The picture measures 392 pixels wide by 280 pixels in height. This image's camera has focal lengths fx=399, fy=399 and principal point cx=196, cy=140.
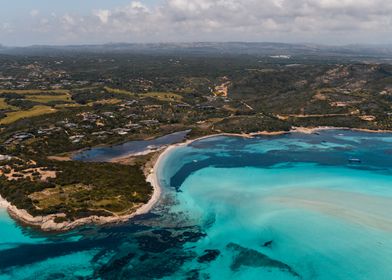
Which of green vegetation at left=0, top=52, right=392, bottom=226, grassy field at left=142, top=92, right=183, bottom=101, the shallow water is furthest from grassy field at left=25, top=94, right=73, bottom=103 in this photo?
the shallow water

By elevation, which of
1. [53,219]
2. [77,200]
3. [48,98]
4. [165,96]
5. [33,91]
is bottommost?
[53,219]

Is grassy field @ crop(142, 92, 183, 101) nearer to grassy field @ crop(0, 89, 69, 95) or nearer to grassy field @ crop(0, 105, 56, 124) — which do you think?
grassy field @ crop(0, 89, 69, 95)

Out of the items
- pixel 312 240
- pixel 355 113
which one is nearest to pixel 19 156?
pixel 312 240

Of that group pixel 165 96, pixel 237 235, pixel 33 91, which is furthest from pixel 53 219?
pixel 33 91

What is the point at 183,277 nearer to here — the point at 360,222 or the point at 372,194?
the point at 360,222

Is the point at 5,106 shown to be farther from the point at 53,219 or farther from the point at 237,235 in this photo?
the point at 237,235

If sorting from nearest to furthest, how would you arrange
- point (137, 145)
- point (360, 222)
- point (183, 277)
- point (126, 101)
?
point (183, 277)
point (360, 222)
point (137, 145)
point (126, 101)
